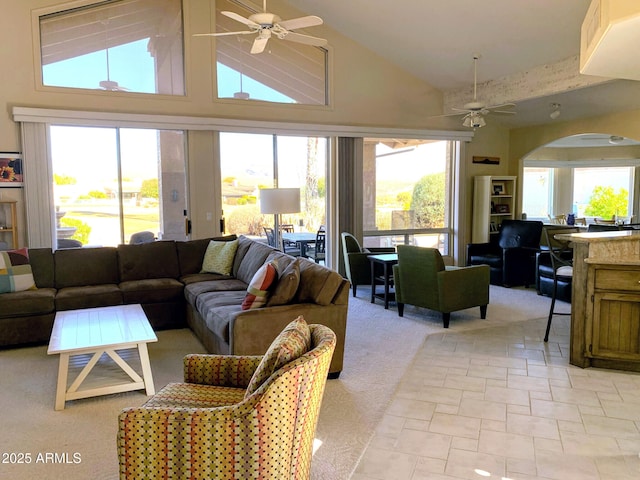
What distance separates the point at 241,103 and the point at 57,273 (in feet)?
10.8

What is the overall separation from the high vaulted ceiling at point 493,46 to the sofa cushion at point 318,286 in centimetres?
370

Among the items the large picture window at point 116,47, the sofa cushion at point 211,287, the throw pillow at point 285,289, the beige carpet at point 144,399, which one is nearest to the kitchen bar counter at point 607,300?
the beige carpet at point 144,399

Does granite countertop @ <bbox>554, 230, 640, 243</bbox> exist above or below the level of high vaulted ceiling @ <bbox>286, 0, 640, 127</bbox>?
below

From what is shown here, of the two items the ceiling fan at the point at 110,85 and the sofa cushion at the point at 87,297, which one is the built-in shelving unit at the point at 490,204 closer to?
the ceiling fan at the point at 110,85

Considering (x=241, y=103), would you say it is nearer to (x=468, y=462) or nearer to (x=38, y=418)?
(x=38, y=418)

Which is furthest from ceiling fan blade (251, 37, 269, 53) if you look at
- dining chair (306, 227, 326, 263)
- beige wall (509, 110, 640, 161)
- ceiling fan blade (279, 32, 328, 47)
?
beige wall (509, 110, 640, 161)

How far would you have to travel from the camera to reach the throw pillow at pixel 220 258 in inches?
220

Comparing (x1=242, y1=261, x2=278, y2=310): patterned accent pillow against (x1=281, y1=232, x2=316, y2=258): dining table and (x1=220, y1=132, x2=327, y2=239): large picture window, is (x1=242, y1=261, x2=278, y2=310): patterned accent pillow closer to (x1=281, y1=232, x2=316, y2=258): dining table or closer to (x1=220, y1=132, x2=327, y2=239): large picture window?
(x1=220, y1=132, x2=327, y2=239): large picture window

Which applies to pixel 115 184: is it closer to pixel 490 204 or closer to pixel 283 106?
pixel 283 106

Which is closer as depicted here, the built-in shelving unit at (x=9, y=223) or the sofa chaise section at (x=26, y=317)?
the sofa chaise section at (x=26, y=317)

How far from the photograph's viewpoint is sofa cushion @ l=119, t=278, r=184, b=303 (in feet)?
16.4

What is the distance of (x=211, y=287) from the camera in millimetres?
4887

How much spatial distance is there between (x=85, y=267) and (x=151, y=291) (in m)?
0.85

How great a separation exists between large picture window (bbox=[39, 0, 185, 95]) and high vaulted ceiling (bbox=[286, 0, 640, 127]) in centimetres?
186
